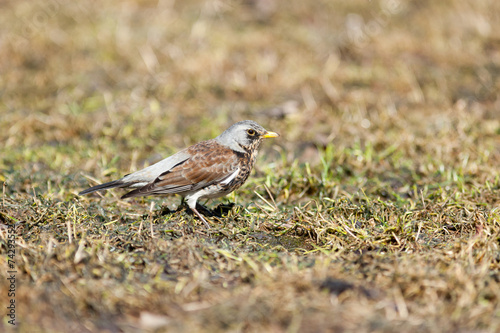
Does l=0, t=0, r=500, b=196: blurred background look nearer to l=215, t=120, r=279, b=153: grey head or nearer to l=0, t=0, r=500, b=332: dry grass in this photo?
l=0, t=0, r=500, b=332: dry grass

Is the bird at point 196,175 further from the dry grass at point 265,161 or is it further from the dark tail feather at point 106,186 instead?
the dry grass at point 265,161

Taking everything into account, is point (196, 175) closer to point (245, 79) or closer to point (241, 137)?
point (241, 137)

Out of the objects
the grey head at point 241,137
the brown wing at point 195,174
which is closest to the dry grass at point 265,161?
the brown wing at point 195,174

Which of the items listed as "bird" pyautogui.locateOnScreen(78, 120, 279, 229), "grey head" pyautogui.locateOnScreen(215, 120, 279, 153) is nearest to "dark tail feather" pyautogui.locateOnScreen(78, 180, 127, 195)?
"bird" pyautogui.locateOnScreen(78, 120, 279, 229)

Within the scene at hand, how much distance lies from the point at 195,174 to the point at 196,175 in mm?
13

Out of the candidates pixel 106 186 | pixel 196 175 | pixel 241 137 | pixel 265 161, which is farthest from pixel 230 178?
pixel 265 161

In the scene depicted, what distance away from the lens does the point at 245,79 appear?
9.27 meters

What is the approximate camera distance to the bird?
535 cm

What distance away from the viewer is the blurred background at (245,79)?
7.42 m

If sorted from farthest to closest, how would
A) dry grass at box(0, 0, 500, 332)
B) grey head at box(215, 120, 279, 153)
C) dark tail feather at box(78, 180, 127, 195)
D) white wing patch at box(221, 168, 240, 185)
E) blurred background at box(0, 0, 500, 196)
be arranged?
blurred background at box(0, 0, 500, 196)
grey head at box(215, 120, 279, 153)
white wing patch at box(221, 168, 240, 185)
dark tail feather at box(78, 180, 127, 195)
dry grass at box(0, 0, 500, 332)

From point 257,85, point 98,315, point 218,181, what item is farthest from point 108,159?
point 98,315

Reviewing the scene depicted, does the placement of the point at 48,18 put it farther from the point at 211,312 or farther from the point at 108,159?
the point at 211,312

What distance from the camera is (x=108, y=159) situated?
7.12 meters

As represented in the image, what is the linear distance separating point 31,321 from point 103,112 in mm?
5402
